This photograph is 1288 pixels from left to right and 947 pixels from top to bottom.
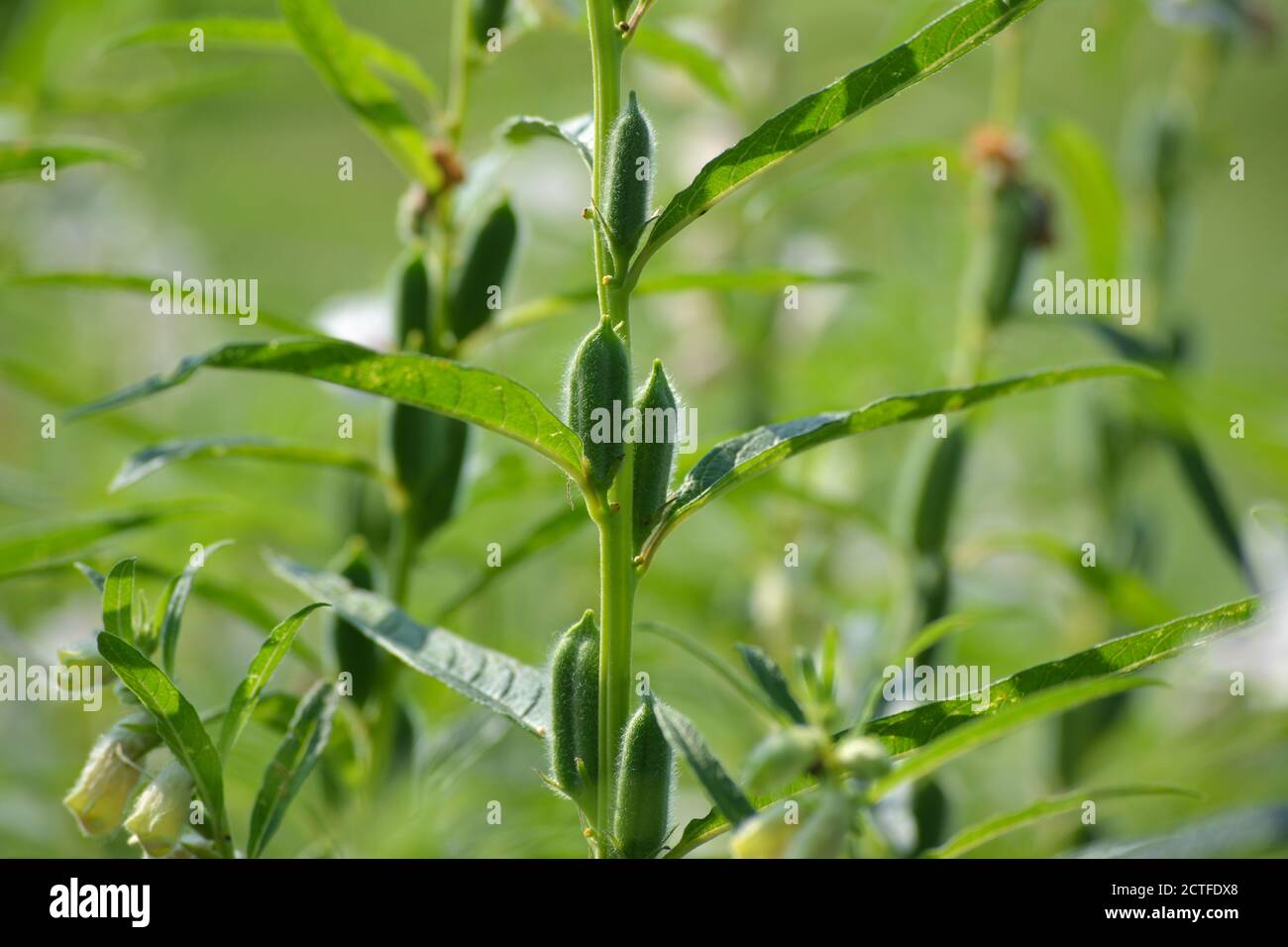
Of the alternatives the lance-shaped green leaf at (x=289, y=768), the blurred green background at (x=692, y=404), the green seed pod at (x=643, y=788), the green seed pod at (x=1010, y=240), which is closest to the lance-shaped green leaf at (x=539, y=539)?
the blurred green background at (x=692, y=404)

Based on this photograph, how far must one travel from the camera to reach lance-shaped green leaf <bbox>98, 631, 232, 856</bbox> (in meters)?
0.55

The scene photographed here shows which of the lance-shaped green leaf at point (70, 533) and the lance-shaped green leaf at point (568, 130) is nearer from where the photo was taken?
the lance-shaped green leaf at point (568, 130)

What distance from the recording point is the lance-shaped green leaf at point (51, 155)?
0.77 meters

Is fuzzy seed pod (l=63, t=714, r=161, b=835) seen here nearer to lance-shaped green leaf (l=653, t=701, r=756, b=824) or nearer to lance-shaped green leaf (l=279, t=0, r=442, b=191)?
lance-shaped green leaf (l=653, t=701, r=756, b=824)

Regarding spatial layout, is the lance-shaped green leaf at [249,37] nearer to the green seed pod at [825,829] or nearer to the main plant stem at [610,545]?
the main plant stem at [610,545]

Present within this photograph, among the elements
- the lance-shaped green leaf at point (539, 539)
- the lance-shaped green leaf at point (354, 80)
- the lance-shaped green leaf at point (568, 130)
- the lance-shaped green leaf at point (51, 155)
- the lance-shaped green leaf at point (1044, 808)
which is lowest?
the lance-shaped green leaf at point (1044, 808)

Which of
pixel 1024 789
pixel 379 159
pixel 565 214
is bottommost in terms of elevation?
pixel 1024 789

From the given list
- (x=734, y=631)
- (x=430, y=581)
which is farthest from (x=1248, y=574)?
(x=430, y=581)

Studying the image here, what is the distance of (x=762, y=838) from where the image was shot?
1.58 feet

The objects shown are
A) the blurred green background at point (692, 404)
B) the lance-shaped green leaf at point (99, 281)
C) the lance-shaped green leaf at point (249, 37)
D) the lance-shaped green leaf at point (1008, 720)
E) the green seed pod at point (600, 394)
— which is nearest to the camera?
the lance-shaped green leaf at point (1008, 720)

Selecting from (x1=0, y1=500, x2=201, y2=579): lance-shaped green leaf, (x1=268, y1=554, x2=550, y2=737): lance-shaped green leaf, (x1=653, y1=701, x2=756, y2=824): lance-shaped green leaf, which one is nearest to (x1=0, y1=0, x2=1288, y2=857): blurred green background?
(x1=0, y1=500, x2=201, y2=579): lance-shaped green leaf
